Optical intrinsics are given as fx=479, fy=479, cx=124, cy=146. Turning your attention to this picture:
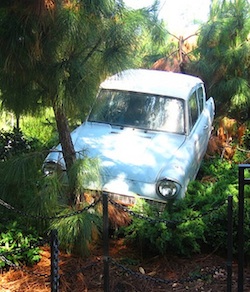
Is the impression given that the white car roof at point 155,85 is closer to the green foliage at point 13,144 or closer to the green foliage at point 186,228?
the green foliage at point 13,144

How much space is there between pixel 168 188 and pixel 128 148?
0.85 metres

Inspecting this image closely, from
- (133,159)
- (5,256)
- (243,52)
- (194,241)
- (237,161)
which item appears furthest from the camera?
(243,52)

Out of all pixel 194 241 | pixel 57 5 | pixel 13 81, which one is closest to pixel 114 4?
pixel 57 5

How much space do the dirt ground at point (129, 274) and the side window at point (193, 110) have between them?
214cm

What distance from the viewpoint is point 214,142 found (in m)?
7.80

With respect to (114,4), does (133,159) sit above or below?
below

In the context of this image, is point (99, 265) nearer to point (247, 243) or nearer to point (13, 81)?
point (247, 243)

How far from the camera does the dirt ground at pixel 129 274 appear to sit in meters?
3.75

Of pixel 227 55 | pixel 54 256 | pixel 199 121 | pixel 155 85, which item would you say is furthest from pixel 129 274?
pixel 227 55

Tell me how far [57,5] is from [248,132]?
18.6 ft

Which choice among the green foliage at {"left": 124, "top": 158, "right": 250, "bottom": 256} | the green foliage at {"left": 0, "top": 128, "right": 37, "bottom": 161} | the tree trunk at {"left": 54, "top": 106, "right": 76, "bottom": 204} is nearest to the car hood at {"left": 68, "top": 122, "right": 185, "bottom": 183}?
the tree trunk at {"left": 54, "top": 106, "right": 76, "bottom": 204}

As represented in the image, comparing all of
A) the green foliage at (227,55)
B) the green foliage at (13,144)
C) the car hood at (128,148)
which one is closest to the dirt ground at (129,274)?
the car hood at (128,148)

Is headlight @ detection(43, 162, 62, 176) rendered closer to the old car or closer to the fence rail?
the old car

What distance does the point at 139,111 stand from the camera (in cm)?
586
